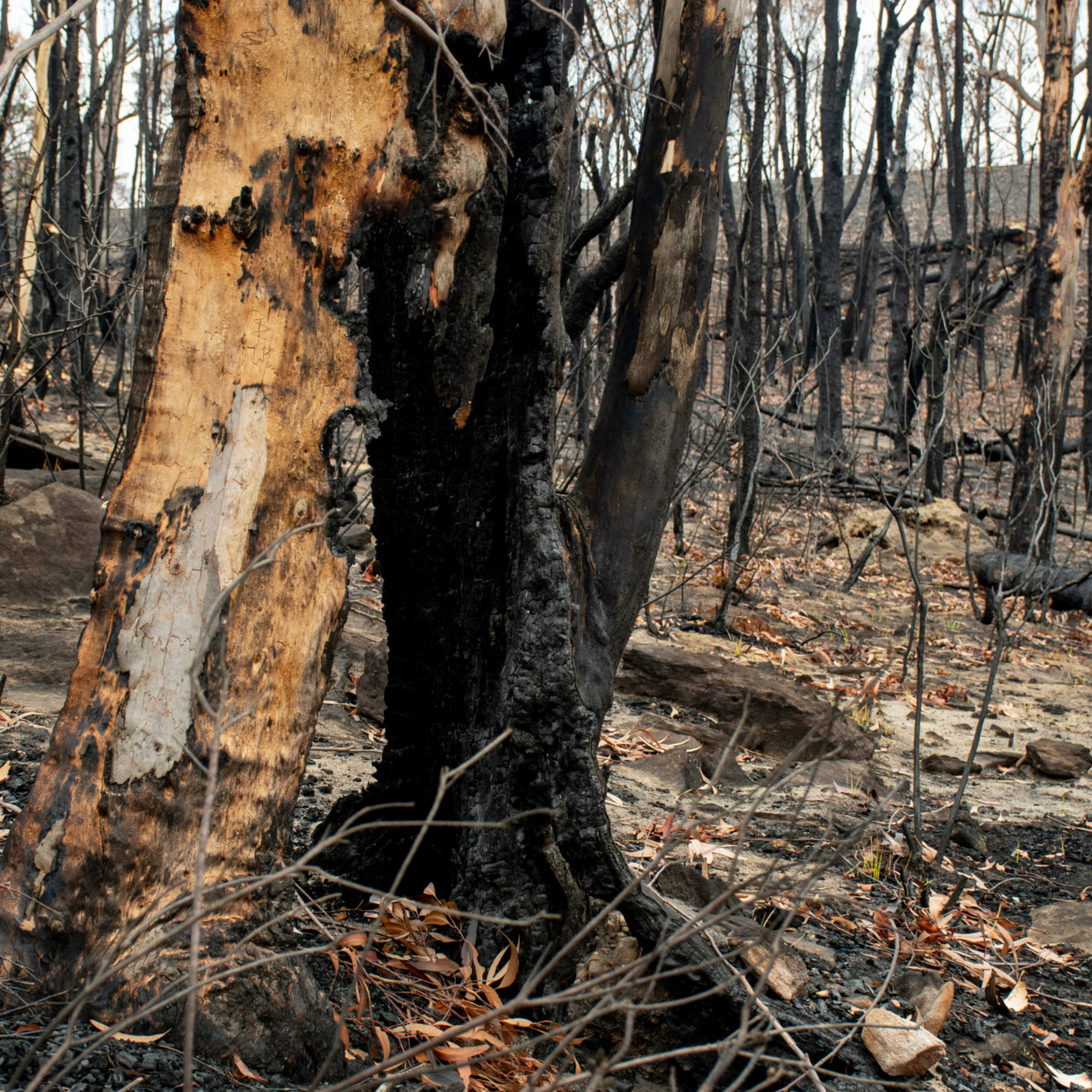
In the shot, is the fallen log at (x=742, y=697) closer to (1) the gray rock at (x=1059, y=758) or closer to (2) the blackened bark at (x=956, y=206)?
(1) the gray rock at (x=1059, y=758)

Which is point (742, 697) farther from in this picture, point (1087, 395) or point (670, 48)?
point (1087, 395)

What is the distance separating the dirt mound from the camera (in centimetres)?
1106

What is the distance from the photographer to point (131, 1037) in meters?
1.74

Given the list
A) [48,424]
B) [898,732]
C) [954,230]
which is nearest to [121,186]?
[48,424]

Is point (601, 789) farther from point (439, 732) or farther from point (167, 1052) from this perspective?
point (167, 1052)

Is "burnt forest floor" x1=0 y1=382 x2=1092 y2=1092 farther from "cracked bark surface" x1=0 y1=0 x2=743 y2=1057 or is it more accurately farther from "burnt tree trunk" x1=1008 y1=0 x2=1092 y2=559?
"burnt tree trunk" x1=1008 y1=0 x2=1092 y2=559

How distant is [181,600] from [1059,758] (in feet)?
15.1

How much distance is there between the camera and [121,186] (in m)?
28.5

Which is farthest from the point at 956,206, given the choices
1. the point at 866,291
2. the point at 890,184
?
the point at 866,291

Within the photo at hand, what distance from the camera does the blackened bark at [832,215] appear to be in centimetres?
1239

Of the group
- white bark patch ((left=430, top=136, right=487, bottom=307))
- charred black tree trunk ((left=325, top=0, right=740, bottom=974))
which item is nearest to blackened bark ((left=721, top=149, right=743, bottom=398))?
charred black tree trunk ((left=325, top=0, right=740, bottom=974))

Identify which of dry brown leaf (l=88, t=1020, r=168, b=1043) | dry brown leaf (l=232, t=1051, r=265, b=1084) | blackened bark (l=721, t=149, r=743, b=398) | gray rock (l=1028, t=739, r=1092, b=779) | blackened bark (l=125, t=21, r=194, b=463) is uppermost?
blackened bark (l=721, t=149, r=743, b=398)

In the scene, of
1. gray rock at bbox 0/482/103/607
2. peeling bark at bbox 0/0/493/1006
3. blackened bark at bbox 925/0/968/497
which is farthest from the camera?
blackened bark at bbox 925/0/968/497

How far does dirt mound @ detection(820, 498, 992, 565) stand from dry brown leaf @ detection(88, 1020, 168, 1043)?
9.95 metres
